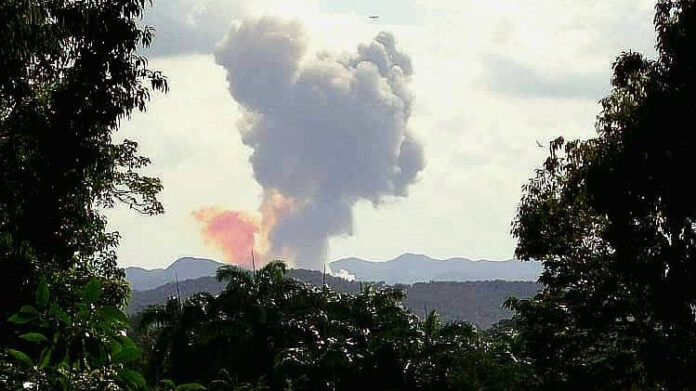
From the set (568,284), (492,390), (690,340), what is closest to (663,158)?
(690,340)

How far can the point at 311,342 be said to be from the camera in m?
34.5

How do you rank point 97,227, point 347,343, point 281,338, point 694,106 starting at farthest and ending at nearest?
point 281,338 < point 347,343 < point 97,227 < point 694,106

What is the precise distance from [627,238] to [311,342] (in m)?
20.1

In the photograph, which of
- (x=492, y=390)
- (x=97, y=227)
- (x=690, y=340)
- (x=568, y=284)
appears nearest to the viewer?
(x=690, y=340)

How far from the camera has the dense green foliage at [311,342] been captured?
3083 cm

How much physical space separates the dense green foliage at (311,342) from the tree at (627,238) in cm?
987

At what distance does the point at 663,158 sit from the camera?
14633 mm

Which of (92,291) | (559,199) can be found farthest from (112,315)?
(559,199)

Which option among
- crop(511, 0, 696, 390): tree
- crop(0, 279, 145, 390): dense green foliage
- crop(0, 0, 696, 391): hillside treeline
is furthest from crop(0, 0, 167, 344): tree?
crop(0, 279, 145, 390): dense green foliage

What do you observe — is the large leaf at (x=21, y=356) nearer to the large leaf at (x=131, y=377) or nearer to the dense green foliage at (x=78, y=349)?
the dense green foliage at (x=78, y=349)

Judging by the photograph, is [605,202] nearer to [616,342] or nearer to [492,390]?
[616,342]

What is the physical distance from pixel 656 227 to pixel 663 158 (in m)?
1.61

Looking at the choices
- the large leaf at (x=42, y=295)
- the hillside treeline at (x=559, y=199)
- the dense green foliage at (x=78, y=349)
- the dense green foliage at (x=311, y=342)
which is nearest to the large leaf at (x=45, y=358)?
the dense green foliage at (x=78, y=349)

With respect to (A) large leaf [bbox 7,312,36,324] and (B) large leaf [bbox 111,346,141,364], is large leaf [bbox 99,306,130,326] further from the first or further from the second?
(A) large leaf [bbox 7,312,36,324]
